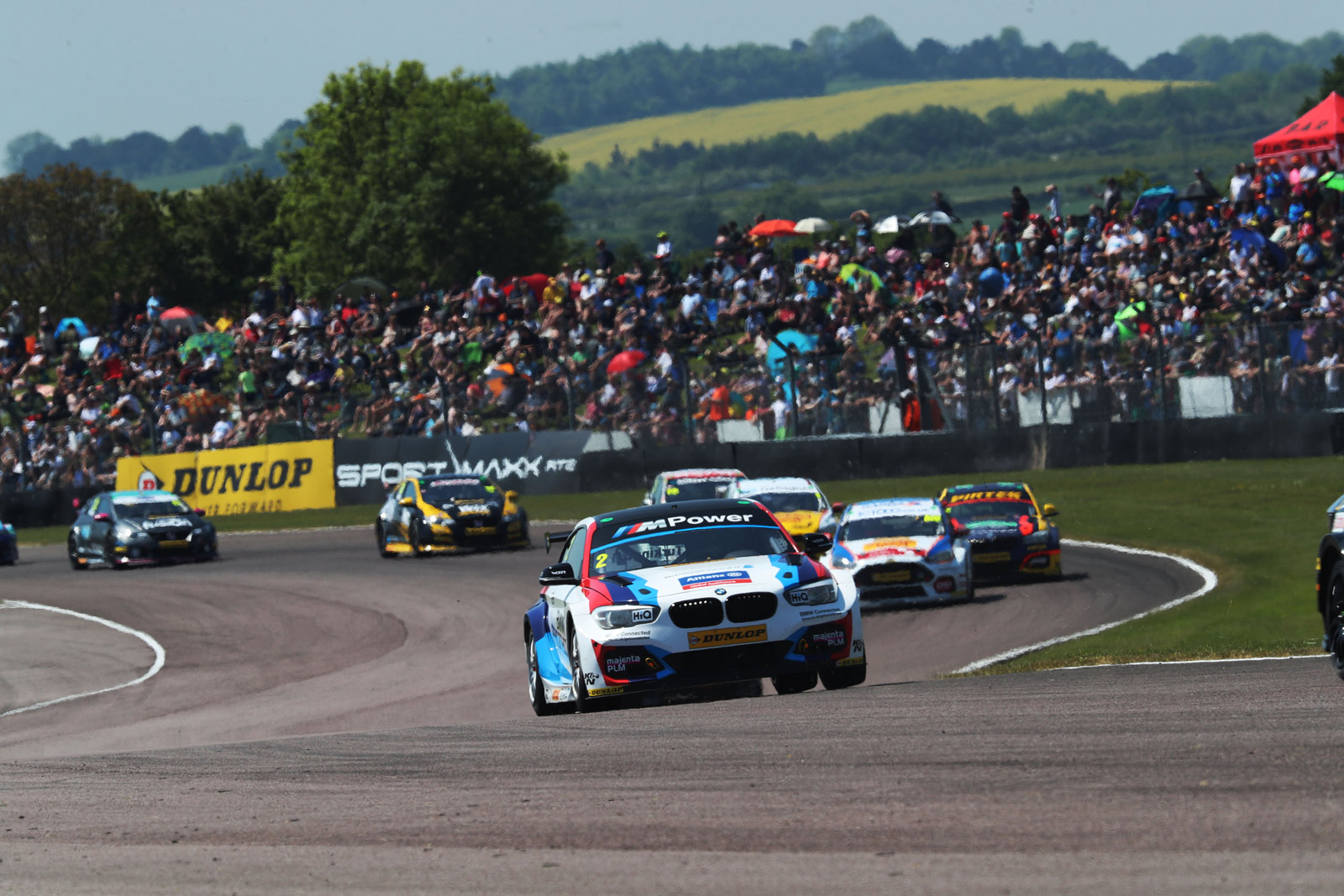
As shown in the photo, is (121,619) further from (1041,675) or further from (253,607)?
(1041,675)

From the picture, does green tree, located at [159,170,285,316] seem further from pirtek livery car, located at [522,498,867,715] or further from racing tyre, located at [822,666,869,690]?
racing tyre, located at [822,666,869,690]

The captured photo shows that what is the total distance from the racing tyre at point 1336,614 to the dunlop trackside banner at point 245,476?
30.2m

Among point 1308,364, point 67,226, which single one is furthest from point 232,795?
point 67,226

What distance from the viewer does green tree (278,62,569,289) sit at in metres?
77.1

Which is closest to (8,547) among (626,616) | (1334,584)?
(626,616)

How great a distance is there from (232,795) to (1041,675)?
587cm

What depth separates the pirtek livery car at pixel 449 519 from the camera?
90.1 ft

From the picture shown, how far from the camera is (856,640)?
1117cm

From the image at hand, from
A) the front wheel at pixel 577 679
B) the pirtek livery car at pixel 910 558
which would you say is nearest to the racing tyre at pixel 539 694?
the front wheel at pixel 577 679

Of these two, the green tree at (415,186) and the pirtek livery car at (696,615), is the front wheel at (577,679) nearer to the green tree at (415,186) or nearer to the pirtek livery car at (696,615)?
the pirtek livery car at (696,615)

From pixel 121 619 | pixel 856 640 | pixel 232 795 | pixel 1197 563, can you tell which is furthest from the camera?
pixel 121 619

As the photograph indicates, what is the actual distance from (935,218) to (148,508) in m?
18.3

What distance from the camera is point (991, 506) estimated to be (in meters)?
21.4

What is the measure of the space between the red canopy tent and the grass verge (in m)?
14.3
